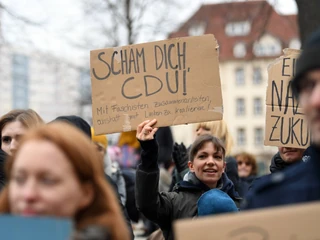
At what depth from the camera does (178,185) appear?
4.45 metres

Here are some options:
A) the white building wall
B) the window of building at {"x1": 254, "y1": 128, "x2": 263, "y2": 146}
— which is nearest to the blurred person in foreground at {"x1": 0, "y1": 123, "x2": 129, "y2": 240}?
the white building wall

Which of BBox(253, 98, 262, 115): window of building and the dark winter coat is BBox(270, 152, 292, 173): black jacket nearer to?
the dark winter coat

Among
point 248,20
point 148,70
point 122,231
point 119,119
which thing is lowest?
point 122,231

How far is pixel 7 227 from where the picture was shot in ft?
6.44

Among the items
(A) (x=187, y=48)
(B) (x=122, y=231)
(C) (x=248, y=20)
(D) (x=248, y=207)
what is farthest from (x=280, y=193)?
(C) (x=248, y=20)

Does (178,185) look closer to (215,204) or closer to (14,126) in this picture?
(215,204)

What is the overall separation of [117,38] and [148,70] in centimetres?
1609

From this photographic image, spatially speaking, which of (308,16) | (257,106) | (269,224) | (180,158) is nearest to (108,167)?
(180,158)

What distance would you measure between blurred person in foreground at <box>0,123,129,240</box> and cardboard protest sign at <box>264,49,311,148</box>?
8.65 feet

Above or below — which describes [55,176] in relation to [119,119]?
below

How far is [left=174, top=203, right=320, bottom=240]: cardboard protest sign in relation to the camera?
1.98m

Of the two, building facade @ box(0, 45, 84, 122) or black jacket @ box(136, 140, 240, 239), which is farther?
building facade @ box(0, 45, 84, 122)

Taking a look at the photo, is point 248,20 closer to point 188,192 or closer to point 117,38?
point 117,38

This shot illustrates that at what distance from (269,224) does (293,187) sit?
0.20 metres
